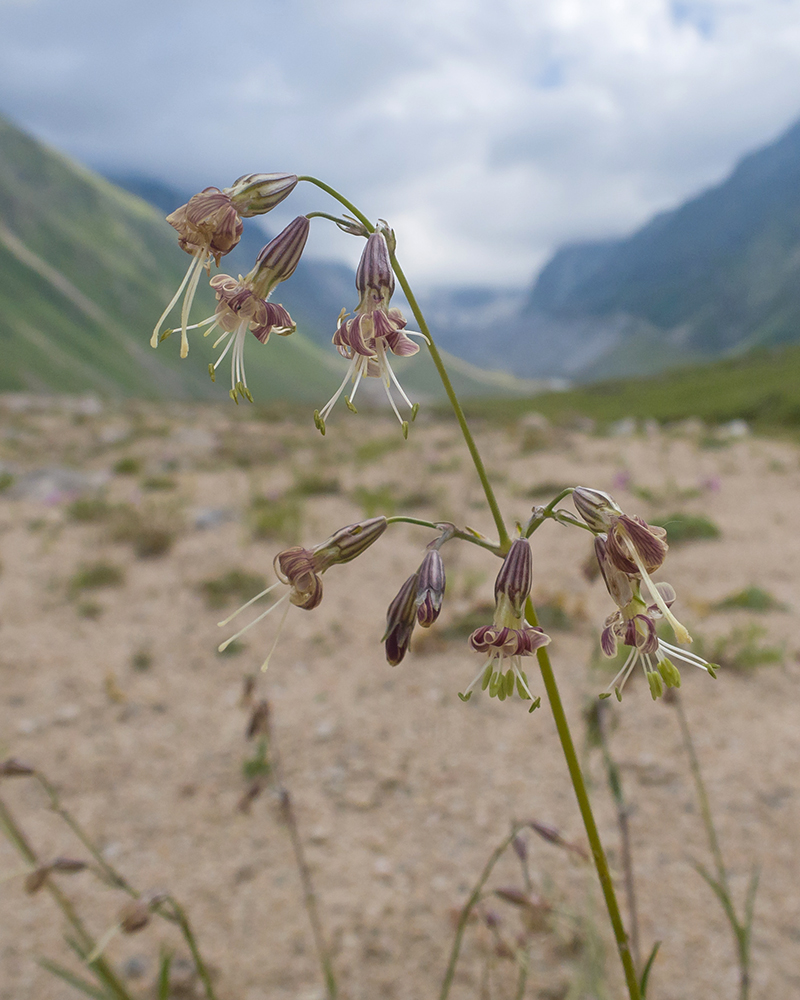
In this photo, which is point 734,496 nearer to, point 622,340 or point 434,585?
point 434,585

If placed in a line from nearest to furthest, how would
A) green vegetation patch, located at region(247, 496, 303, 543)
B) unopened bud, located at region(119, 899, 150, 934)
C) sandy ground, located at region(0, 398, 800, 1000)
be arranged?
1. unopened bud, located at region(119, 899, 150, 934)
2. sandy ground, located at region(0, 398, 800, 1000)
3. green vegetation patch, located at region(247, 496, 303, 543)

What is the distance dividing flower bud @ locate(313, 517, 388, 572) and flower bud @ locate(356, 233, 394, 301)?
44cm

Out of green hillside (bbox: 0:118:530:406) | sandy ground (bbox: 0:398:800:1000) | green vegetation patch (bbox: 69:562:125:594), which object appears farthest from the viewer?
green hillside (bbox: 0:118:530:406)

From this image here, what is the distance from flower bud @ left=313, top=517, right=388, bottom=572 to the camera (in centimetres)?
136

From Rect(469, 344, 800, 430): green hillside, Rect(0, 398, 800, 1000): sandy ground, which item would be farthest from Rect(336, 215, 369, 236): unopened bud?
Rect(469, 344, 800, 430): green hillside

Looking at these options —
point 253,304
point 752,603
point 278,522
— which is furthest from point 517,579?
point 278,522

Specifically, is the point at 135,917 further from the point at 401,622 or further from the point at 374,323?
the point at 374,323

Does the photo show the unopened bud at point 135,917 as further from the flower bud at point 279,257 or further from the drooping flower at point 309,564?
the flower bud at point 279,257

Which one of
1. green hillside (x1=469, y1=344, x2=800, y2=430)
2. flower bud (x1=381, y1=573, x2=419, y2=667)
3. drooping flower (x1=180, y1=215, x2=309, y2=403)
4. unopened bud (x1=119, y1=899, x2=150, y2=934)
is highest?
green hillside (x1=469, y1=344, x2=800, y2=430)

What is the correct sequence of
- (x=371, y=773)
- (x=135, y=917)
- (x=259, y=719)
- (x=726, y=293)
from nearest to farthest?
(x=135, y=917), (x=259, y=719), (x=371, y=773), (x=726, y=293)

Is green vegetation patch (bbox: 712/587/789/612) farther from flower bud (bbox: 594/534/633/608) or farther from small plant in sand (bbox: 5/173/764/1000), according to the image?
flower bud (bbox: 594/534/633/608)

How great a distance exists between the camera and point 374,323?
124cm

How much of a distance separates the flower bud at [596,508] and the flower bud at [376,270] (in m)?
0.51

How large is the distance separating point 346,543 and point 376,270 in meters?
0.54
